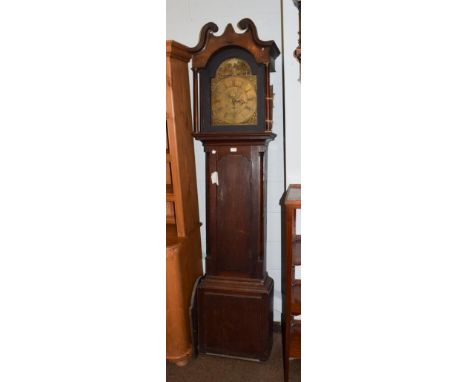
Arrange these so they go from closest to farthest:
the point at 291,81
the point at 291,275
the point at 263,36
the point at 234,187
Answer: the point at 291,275 < the point at 291,81 < the point at 234,187 < the point at 263,36

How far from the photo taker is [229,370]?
89.4 inches

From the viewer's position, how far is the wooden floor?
7.17ft

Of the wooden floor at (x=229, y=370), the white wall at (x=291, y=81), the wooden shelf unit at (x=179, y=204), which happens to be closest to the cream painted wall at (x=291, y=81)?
the white wall at (x=291, y=81)

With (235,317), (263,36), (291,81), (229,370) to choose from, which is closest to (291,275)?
(235,317)

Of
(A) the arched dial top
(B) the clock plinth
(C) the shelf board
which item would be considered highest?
(A) the arched dial top

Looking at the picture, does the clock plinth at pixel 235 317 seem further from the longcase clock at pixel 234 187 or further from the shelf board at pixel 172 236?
the shelf board at pixel 172 236

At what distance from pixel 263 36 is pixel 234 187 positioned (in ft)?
3.27

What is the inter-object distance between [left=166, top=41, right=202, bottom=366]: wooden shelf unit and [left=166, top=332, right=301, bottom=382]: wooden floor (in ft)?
0.26

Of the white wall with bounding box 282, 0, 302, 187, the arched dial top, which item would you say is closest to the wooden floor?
the white wall with bounding box 282, 0, 302, 187

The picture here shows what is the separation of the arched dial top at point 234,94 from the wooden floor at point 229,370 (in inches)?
56.2

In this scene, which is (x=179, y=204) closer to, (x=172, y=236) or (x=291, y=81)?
(x=172, y=236)

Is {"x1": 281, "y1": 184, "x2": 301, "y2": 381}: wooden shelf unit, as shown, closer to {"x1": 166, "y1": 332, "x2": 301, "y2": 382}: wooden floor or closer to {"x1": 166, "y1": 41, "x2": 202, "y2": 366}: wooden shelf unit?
{"x1": 166, "y1": 332, "x2": 301, "y2": 382}: wooden floor

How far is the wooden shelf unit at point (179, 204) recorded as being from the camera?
224 centimetres
